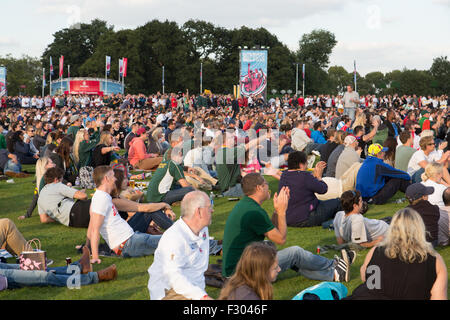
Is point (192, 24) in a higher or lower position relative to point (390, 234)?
higher

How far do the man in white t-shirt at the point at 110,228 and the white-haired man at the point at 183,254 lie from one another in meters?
2.68

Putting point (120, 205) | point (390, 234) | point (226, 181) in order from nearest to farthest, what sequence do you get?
point (390, 234)
point (120, 205)
point (226, 181)

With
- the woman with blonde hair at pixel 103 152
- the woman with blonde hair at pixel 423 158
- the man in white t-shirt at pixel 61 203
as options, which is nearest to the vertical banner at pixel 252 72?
the woman with blonde hair at pixel 103 152

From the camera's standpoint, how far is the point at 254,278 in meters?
4.07

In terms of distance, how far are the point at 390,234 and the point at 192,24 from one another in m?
92.0

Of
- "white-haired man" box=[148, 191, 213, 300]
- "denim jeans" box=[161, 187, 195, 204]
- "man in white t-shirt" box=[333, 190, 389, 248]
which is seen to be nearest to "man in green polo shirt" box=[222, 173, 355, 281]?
"white-haired man" box=[148, 191, 213, 300]

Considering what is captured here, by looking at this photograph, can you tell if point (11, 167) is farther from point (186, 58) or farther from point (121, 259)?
point (186, 58)

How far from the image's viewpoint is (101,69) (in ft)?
260

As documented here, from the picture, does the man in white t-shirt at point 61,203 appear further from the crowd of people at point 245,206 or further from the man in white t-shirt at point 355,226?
the man in white t-shirt at point 355,226

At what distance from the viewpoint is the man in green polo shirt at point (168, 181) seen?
10.5m

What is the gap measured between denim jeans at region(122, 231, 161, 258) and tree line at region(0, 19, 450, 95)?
7100 centimetres
